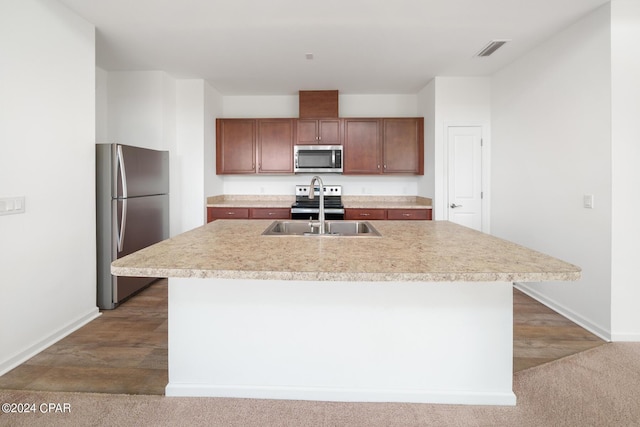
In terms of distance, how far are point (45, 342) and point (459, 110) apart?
15.6ft

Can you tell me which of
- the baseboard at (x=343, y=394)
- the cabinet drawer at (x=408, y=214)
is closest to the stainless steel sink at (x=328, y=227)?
the baseboard at (x=343, y=394)

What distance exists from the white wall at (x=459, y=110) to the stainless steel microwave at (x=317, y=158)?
1.28 metres

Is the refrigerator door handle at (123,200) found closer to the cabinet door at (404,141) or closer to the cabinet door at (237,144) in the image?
the cabinet door at (237,144)

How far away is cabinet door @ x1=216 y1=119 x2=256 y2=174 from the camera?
191 inches

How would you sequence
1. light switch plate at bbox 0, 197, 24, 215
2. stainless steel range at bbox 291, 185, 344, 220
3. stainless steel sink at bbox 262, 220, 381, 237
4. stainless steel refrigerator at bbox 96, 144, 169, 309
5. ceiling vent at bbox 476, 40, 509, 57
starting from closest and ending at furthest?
light switch plate at bbox 0, 197, 24, 215 → stainless steel sink at bbox 262, 220, 381, 237 → stainless steel refrigerator at bbox 96, 144, 169, 309 → ceiling vent at bbox 476, 40, 509, 57 → stainless steel range at bbox 291, 185, 344, 220

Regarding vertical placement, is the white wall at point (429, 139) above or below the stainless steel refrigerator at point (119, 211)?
above

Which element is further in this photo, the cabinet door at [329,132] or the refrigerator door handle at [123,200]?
the cabinet door at [329,132]

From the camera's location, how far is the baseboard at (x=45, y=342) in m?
2.19

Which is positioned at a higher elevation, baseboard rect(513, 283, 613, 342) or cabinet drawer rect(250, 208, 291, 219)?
cabinet drawer rect(250, 208, 291, 219)

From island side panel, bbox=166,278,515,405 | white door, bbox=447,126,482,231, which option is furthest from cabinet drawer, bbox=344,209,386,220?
island side panel, bbox=166,278,515,405

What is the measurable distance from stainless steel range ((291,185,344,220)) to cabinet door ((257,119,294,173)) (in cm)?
42

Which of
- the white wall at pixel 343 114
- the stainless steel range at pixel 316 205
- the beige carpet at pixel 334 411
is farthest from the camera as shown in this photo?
the white wall at pixel 343 114

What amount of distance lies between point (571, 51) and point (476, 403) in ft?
9.83

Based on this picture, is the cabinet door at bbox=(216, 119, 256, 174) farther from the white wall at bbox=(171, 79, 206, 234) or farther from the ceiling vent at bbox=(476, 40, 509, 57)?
the ceiling vent at bbox=(476, 40, 509, 57)
